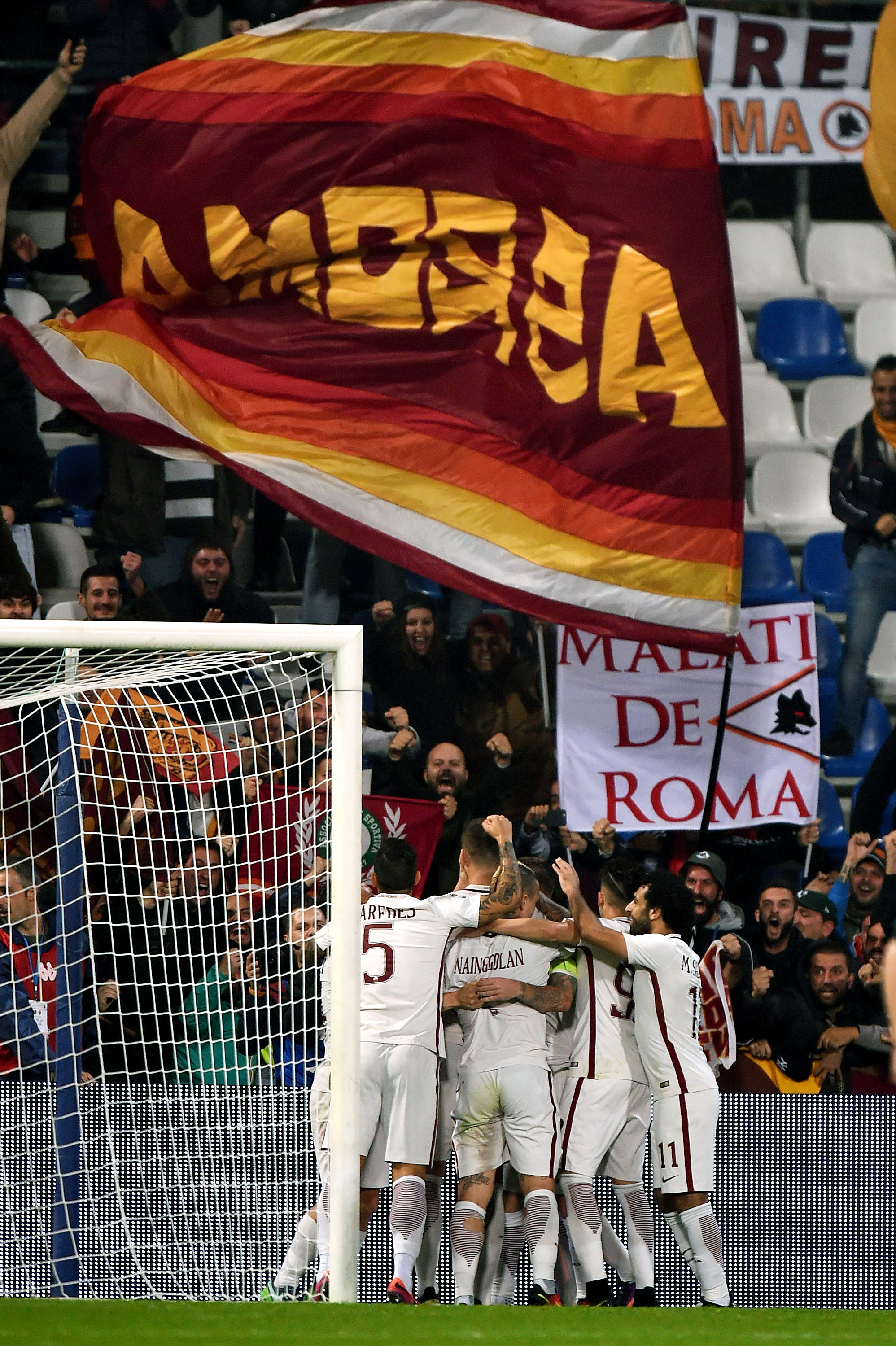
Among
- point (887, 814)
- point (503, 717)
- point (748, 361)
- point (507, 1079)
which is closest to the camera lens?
point (507, 1079)

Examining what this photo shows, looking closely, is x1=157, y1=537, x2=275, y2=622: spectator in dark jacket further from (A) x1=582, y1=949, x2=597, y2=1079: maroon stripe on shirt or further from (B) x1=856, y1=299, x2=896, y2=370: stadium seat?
(B) x1=856, y1=299, x2=896, y2=370: stadium seat

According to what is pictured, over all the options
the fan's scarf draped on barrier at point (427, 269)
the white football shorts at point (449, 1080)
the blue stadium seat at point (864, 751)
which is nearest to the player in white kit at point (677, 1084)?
the white football shorts at point (449, 1080)

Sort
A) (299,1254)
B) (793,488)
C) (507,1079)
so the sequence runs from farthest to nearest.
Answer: (793,488) < (507,1079) < (299,1254)

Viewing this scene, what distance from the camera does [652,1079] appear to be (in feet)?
21.5

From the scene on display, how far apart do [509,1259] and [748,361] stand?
6928 mm

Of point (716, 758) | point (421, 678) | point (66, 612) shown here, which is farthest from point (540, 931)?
point (66, 612)

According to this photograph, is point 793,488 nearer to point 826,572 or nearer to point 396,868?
point 826,572

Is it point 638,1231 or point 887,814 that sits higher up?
point 887,814

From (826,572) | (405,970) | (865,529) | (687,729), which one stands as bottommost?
(405,970)

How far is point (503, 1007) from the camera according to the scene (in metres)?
6.59

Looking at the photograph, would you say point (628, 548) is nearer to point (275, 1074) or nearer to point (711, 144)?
point (711, 144)

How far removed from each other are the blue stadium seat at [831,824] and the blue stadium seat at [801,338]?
346 cm

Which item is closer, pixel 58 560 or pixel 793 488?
pixel 58 560

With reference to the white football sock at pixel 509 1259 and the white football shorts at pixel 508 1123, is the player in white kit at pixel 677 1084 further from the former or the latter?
the white football sock at pixel 509 1259
